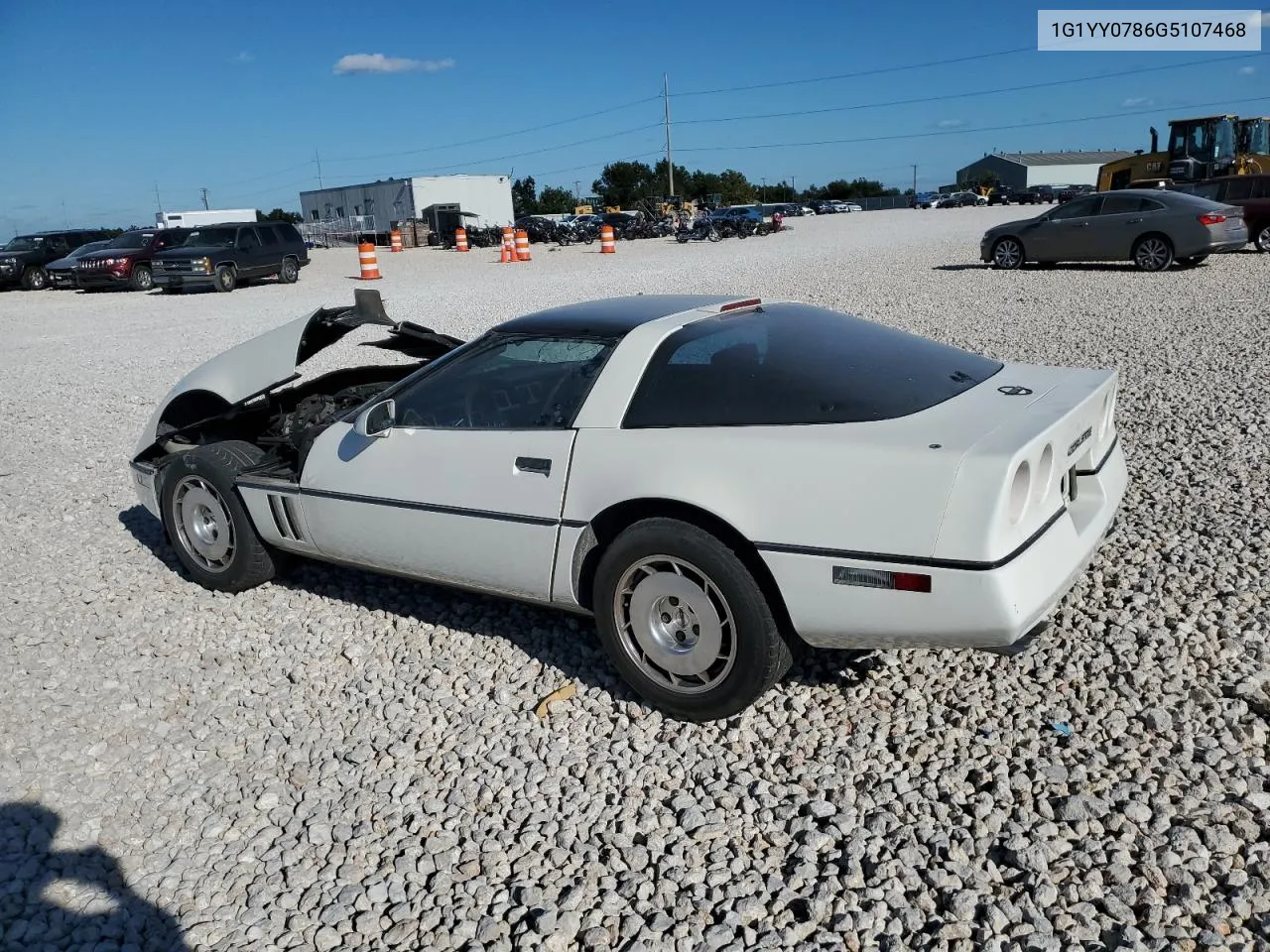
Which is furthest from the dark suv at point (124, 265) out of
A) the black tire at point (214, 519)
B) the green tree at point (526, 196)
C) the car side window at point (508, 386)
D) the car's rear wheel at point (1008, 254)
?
the green tree at point (526, 196)

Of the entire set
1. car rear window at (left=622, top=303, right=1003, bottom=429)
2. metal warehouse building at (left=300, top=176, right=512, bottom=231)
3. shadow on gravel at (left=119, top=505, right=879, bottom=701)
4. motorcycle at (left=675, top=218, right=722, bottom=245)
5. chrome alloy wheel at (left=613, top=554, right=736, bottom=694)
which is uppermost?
metal warehouse building at (left=300, top=176, right=512, bottom=231)

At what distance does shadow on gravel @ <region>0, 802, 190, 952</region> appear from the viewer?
2557 millimetres

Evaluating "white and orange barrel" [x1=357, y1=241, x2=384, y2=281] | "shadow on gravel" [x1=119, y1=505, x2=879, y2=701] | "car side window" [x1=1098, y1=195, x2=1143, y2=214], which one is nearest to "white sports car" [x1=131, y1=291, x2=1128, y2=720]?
"shadow on gravel" [x1=119, y1=505, x2=879, y2=701]

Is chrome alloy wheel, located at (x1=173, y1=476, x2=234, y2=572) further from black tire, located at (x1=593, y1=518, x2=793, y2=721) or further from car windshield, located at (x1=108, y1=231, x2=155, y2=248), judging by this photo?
car windshield, located at (x1=108, y1=231, x2=155, y2=248)

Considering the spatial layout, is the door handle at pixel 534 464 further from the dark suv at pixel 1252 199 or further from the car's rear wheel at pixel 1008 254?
the dark suv at pixel 1252 199

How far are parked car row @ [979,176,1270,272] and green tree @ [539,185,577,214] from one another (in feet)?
247

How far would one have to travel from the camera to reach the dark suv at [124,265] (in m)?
24.3

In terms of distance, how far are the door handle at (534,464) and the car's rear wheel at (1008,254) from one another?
642 inches

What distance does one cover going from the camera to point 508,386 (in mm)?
4078

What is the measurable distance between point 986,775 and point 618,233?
43.5 metres

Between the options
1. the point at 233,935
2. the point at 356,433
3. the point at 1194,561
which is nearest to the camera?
the point at 233,935

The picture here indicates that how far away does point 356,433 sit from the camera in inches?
159

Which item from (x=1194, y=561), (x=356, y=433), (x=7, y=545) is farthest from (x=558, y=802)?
(x=7, y=545)

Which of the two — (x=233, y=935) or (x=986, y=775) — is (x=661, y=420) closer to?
(x=986, y=775)
